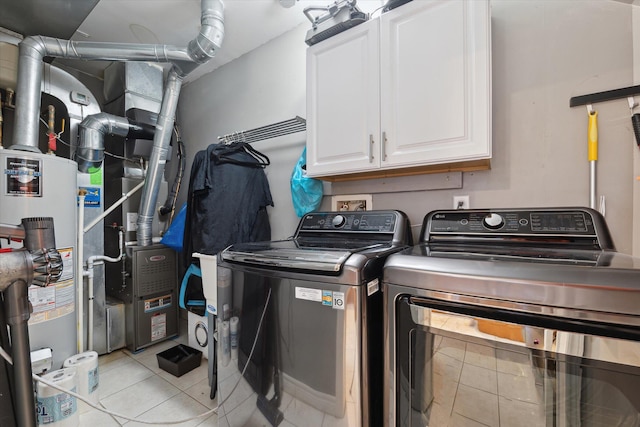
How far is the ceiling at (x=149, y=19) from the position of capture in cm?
194

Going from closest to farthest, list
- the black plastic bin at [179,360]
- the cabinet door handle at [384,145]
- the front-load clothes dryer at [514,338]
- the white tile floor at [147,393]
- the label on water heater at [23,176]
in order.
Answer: the front-load clothes dryer at [514,338] → the cabinet door handle at [384,145] → the label on water heater at [23,176] → the white tile floor at [147,393] → the black plastic bin at [179,360]

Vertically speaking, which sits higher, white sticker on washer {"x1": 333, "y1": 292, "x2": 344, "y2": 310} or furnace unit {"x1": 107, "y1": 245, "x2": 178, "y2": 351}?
white sticker on washer {"x1": 333, "y1": 292, "x2": 344, "y2": 310}

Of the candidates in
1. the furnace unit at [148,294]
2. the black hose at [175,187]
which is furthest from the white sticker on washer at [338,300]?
the black hose at [175,187]

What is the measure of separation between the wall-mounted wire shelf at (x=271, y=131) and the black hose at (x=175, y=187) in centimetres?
93

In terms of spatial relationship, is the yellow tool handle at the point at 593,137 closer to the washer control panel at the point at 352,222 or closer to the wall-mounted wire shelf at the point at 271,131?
the washer control panel at the point at 352,222

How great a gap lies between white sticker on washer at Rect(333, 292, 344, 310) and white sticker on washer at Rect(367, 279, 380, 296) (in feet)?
0.31

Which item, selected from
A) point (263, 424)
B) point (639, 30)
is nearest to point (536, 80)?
point (639, 30)

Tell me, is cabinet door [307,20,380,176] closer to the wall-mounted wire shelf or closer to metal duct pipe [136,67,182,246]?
the wall-mounted wire shelf

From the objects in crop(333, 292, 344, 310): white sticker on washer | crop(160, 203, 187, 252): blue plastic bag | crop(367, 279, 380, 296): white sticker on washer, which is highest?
crop(160, 203, 187, 252): blue plastic bag

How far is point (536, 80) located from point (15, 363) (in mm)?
2147

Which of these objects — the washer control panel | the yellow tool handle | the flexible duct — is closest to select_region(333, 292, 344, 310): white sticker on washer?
the washer control panel

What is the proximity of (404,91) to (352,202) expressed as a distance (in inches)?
29.3

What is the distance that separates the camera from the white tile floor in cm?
160

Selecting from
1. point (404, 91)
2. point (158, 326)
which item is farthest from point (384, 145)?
point (158, 326)
